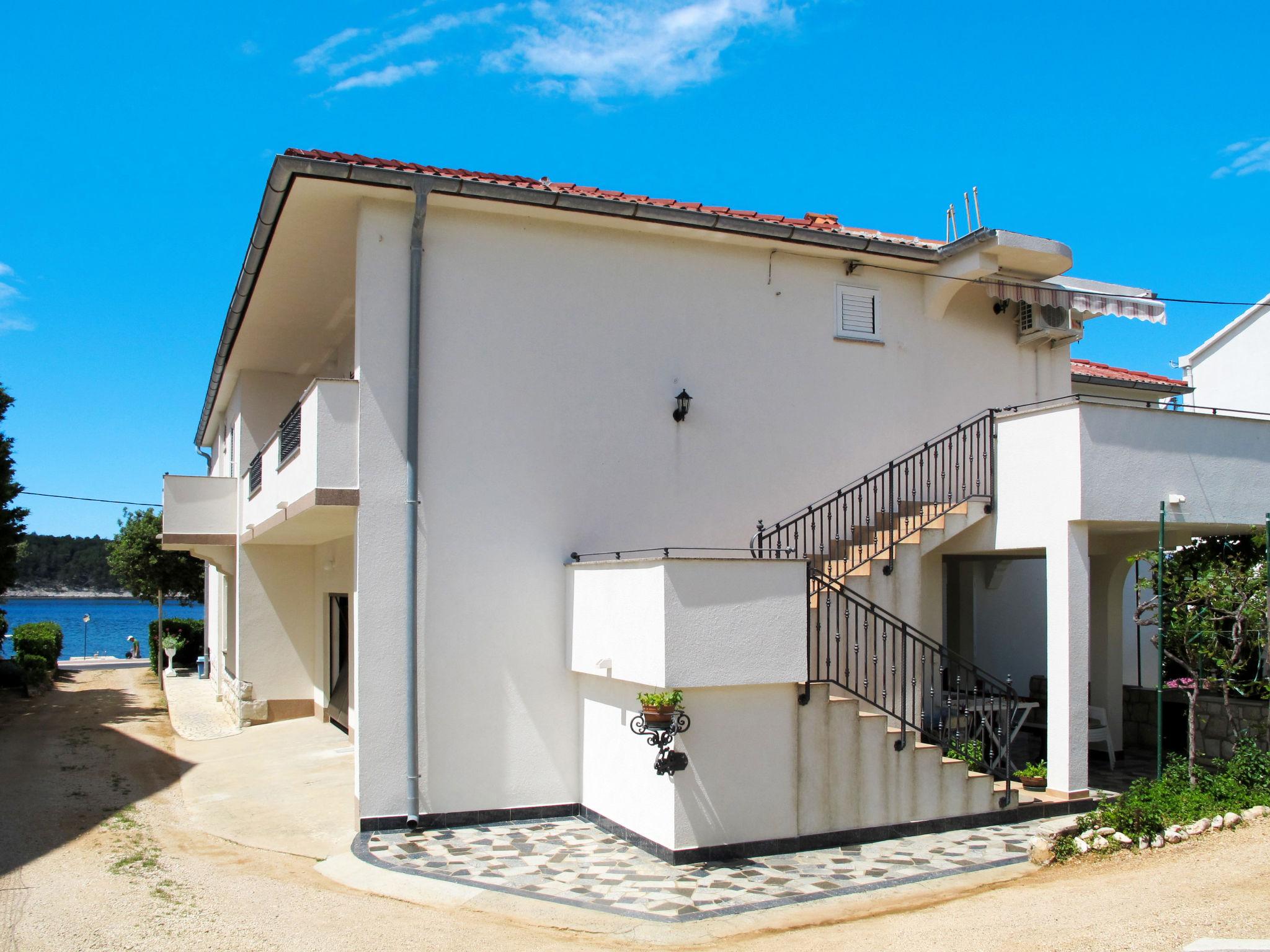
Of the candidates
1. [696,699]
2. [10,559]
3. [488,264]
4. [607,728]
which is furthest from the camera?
[10,559]

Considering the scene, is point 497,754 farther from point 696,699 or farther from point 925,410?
point 925,410

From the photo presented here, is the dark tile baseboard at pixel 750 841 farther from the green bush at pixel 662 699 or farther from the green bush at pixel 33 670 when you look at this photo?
the green bush at pixel 33 670

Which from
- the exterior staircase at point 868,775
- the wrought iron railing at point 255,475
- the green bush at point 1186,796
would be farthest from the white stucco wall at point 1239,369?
the wrought iron railing at point 255,475

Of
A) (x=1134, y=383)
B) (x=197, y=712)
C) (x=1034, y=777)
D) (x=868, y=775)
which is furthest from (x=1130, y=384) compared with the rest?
(x=197, y=712)

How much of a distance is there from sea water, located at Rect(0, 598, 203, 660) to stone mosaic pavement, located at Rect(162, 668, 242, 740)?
613cm

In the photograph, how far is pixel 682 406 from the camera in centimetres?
1112

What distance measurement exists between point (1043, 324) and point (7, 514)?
19.9 metres

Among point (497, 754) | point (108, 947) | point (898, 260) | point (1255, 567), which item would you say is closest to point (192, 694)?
point (497, 754)

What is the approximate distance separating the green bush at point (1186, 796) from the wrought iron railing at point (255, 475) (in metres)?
11.0

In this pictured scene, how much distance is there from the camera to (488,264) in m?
10.5

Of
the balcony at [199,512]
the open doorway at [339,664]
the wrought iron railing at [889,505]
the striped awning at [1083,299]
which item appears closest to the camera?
the wrought iron railing at [889,505]

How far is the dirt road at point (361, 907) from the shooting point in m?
6.70

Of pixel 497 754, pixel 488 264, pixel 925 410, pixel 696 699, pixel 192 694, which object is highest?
pixel 488 264

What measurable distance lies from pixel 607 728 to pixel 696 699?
1405 mm
